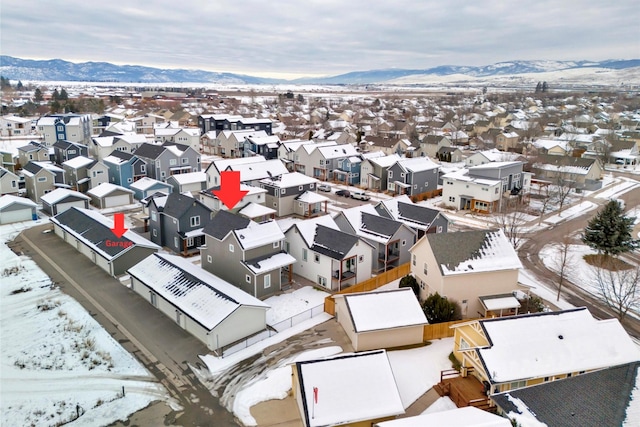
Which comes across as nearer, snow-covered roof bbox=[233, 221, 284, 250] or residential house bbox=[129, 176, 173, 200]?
snow-covered roof bbox=[233, 221, 284, 250]

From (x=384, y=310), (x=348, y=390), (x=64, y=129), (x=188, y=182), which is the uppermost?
(x=64, y=129)

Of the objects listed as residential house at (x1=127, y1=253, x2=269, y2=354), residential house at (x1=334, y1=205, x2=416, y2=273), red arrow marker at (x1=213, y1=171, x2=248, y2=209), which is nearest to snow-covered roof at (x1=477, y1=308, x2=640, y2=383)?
residential house at (x1=127, y1=253, x2=269, y2=354)

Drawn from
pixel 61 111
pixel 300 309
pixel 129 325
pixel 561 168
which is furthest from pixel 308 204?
pixel 61 111

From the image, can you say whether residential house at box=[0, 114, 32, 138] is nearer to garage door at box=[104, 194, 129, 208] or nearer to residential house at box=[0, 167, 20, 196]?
residential house at box=[0, 167, 20, 196]

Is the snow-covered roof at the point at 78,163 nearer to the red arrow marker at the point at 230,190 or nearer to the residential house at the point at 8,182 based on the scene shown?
the residential house at the point at 8,182

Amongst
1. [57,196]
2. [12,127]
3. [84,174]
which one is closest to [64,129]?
[12,127]

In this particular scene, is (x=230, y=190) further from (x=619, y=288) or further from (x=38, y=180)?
(x=619, y=288)

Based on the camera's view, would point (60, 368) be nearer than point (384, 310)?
Yes
